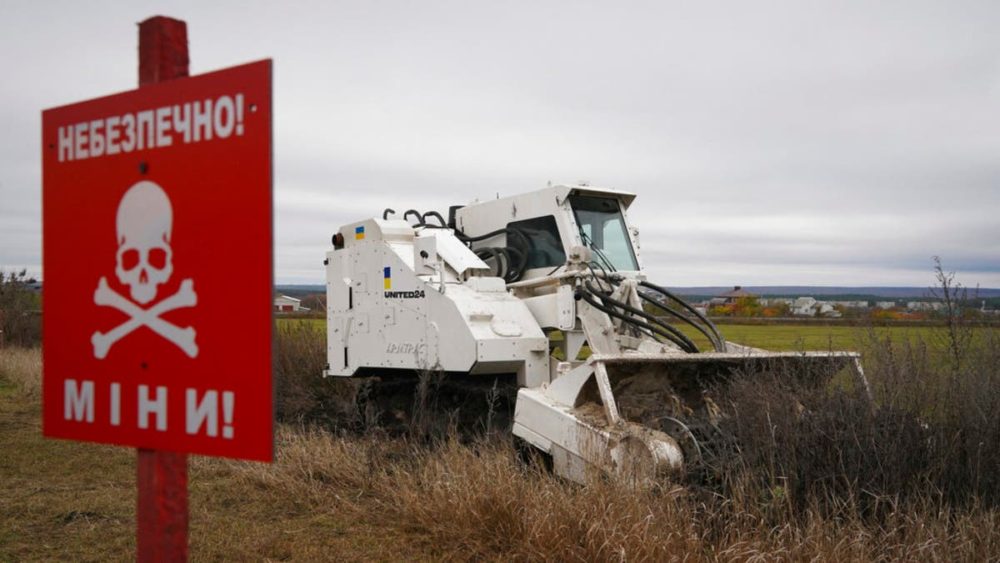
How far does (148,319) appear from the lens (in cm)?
212

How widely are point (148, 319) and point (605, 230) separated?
783 centimetres

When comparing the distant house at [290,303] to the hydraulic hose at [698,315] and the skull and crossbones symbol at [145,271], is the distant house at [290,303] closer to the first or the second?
the skull and crossbones symbol at [145,271]

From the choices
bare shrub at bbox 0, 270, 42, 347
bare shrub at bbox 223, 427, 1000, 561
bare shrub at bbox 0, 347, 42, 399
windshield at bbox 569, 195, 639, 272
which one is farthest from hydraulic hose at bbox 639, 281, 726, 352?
bare shrub at bbox 0, 270, 42, 347

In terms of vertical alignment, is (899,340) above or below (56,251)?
below

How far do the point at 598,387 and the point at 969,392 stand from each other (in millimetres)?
2479

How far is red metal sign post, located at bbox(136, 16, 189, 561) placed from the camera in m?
2.14

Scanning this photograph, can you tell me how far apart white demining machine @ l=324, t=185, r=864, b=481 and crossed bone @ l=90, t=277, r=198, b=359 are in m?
3.90

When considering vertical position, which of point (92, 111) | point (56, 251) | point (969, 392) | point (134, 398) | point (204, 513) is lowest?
point (204, 513)

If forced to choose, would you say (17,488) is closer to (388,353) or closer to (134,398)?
(388,353)

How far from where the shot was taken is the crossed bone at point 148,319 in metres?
2.08

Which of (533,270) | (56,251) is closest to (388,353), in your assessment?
(533,270)

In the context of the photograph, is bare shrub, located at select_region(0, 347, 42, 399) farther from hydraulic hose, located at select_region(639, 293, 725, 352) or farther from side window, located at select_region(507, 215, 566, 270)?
hydraulic hose, located at select_region(639, 293, 725, 352)

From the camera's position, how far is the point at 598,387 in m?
6.57

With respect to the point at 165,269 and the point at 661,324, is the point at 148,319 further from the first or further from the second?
the point at 661,324
